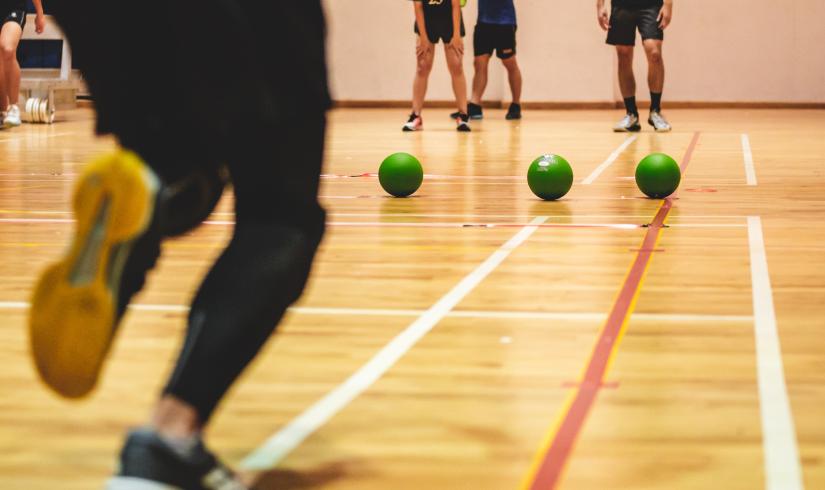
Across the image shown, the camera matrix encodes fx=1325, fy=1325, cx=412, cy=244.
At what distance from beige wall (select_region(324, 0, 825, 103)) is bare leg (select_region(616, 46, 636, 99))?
197 inches

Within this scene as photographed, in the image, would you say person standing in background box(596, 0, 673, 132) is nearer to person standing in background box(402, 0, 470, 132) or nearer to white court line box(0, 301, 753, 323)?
person standing in background box(402, 0, 470, 132)

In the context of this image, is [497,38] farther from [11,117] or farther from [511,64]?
[11,117]

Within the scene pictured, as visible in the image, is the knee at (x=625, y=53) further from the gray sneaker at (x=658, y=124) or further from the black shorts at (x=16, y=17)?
the black shorts at (x=16, y=17)

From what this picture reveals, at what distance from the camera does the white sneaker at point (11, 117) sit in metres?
12.5

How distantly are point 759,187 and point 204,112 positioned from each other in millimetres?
5442

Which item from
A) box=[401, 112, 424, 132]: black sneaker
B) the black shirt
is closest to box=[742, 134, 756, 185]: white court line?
the black shirt

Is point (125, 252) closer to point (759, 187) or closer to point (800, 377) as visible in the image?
point (800, 377)

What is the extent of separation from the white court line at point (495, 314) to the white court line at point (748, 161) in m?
3.88

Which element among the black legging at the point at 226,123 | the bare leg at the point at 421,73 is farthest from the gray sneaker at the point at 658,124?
the black legging at the point at 226,123

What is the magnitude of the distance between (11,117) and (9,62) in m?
0.63

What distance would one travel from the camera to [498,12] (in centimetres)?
1426

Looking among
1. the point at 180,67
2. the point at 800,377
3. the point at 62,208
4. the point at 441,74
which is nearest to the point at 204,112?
the point at 180,67

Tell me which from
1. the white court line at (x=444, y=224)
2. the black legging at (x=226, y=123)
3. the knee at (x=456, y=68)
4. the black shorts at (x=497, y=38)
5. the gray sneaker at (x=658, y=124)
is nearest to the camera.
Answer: the black legging at (x=226, y=123)

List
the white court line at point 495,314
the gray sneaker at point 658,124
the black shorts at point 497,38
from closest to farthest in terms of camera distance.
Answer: the white court line at point 495,314 < the gray sneaker at point 658,124 < the black shorts at point 497,38
